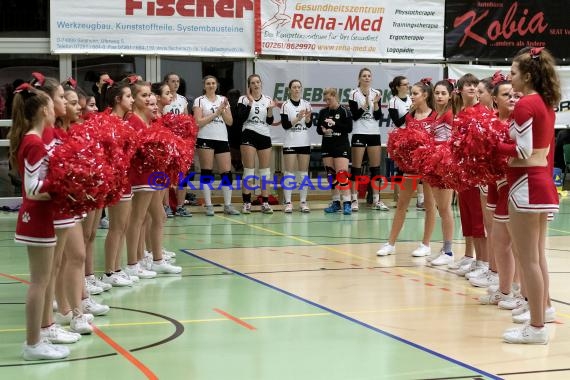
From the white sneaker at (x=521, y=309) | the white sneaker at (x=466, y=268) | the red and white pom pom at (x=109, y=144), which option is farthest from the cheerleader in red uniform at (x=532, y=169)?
the white sneaker at (x=466, y=268)

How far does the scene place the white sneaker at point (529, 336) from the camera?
17.4 feet

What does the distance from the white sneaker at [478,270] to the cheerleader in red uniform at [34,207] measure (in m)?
3.87

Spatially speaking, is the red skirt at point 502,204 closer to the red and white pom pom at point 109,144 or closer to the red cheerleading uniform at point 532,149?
the red cheerleading uniform at point 532,149

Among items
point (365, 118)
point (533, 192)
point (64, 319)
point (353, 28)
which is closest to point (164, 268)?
point (64, 319)

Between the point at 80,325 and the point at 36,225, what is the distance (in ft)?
3.12

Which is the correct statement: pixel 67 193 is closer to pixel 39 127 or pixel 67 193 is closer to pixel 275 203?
pixel 39 127

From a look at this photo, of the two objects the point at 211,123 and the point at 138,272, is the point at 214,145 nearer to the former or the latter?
the point at 211,123

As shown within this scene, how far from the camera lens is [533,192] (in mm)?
5195

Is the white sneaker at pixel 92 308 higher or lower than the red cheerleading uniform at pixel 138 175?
lower

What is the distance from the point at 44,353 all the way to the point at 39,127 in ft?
4.17

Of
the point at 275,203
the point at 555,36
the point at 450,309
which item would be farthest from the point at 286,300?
the point at 555,36

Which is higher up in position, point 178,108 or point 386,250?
point 178,108

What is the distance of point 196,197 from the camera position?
13.9 metres

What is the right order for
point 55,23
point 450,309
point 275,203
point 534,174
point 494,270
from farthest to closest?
point 275,203 < point 55,23 < point 494,270 < point 450,309 < point 534,174
